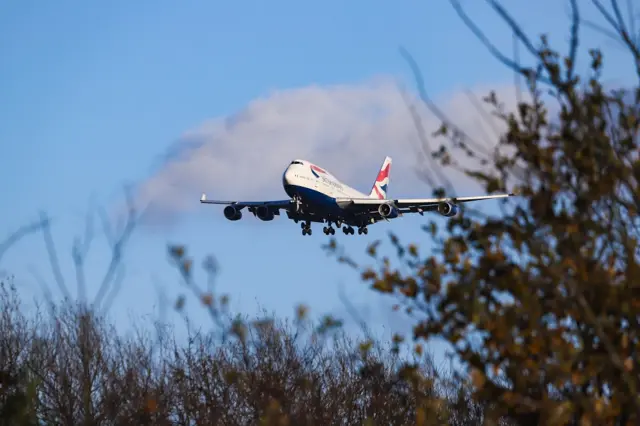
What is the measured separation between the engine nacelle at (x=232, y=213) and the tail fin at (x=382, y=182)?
54.2 feet

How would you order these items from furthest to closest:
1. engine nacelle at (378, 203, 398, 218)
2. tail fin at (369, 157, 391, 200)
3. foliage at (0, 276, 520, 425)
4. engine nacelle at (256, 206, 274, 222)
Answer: tail fin at (369, 157, 391, 200) < engine nacelle at (256, 206, 274, 222) < engine nacelle at (378, 203, 398, 218) < foliage at (0, 276, 520, 425)

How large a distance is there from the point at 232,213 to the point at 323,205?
6.55 metres

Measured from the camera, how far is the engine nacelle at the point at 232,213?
5425 centimetres

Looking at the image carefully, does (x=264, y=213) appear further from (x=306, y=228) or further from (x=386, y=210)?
(x=386, y=210)

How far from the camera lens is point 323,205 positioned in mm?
50281

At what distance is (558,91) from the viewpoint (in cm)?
665

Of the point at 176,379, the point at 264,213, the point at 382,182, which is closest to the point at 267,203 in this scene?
the point at 264,213

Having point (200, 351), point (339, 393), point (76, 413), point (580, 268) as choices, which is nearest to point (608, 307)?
point (580, 268)

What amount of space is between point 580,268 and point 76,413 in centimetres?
2296

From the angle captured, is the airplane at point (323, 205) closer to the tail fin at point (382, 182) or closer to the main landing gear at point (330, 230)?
the main landing gear at point (330, 230)

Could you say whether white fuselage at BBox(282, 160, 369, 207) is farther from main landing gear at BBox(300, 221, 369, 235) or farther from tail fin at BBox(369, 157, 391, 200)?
tail fin at BBox(369, 157, 391, 200)

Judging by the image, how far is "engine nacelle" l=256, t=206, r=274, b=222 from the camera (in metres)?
52.7

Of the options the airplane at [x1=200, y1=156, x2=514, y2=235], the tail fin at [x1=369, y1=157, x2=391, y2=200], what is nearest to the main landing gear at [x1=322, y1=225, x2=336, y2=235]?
the airplane at [x1=200, y1=156, x2=514, y2=235]

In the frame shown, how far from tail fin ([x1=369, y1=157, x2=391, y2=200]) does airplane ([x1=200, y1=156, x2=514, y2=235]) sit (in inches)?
568
